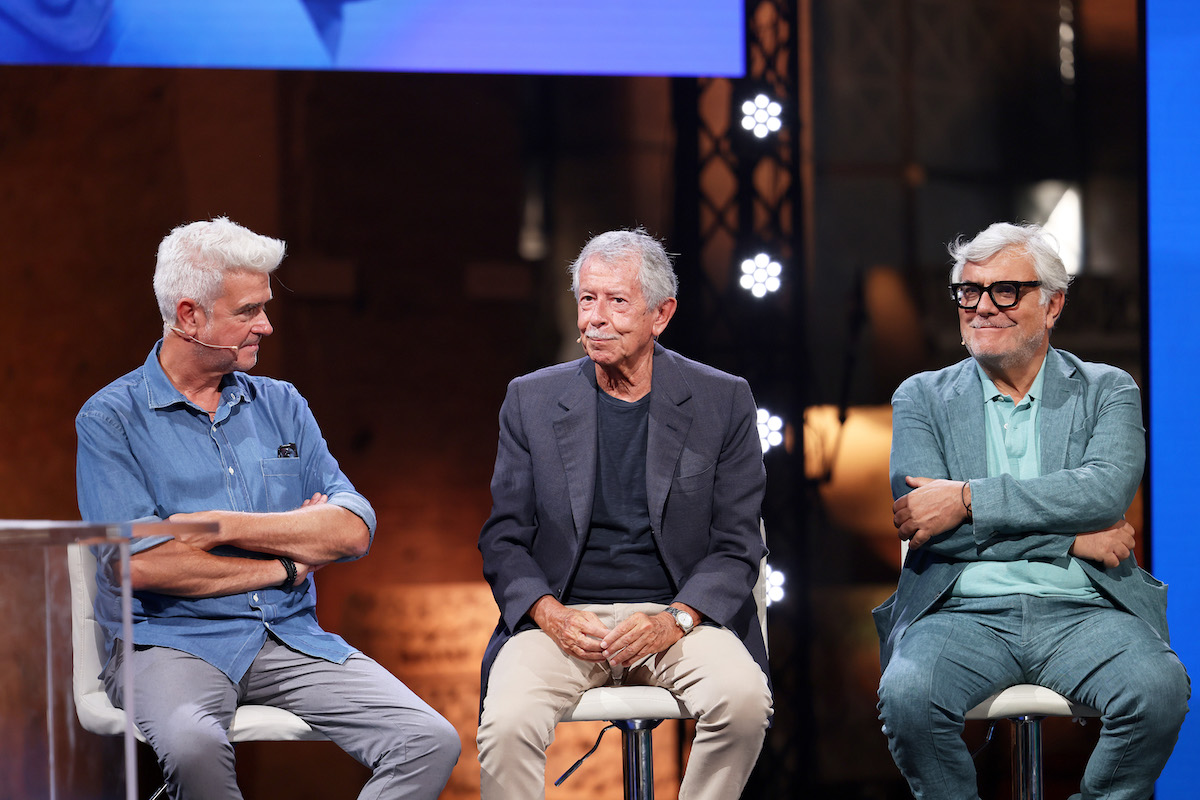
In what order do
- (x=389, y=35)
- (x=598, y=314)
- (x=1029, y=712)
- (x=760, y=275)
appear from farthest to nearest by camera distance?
(x=760, y=275) < (x=389, y=35) < (x=598, y=314) < (x=1029, y=712)

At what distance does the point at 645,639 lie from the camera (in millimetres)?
2787

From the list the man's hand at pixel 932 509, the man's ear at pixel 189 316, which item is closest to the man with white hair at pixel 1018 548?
the man's hand at pixel 932 509

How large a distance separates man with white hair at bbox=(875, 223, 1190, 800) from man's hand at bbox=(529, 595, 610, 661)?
2.47 feet

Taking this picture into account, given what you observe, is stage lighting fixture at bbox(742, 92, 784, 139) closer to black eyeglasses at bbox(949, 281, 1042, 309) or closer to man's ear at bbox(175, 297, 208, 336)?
black eyeglasses at bbox(949, 281, 1042, 309)

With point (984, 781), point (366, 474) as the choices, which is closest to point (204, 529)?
point (366, 474)

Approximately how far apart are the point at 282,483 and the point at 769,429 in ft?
5.93

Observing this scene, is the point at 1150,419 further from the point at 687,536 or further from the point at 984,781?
the point at 687,536

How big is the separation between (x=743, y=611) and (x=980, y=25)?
2.50 meters

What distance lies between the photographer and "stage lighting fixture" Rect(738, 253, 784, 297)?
13.3 feet

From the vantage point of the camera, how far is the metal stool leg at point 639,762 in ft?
9.41

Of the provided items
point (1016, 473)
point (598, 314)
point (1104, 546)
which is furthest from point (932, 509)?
point (598, 314)

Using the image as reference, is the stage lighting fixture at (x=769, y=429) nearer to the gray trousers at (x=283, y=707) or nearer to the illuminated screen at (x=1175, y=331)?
the illuminated screen at (x=1175, y=331)

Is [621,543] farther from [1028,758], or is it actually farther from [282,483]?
[1028,758]

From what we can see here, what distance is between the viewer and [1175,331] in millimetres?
4191
